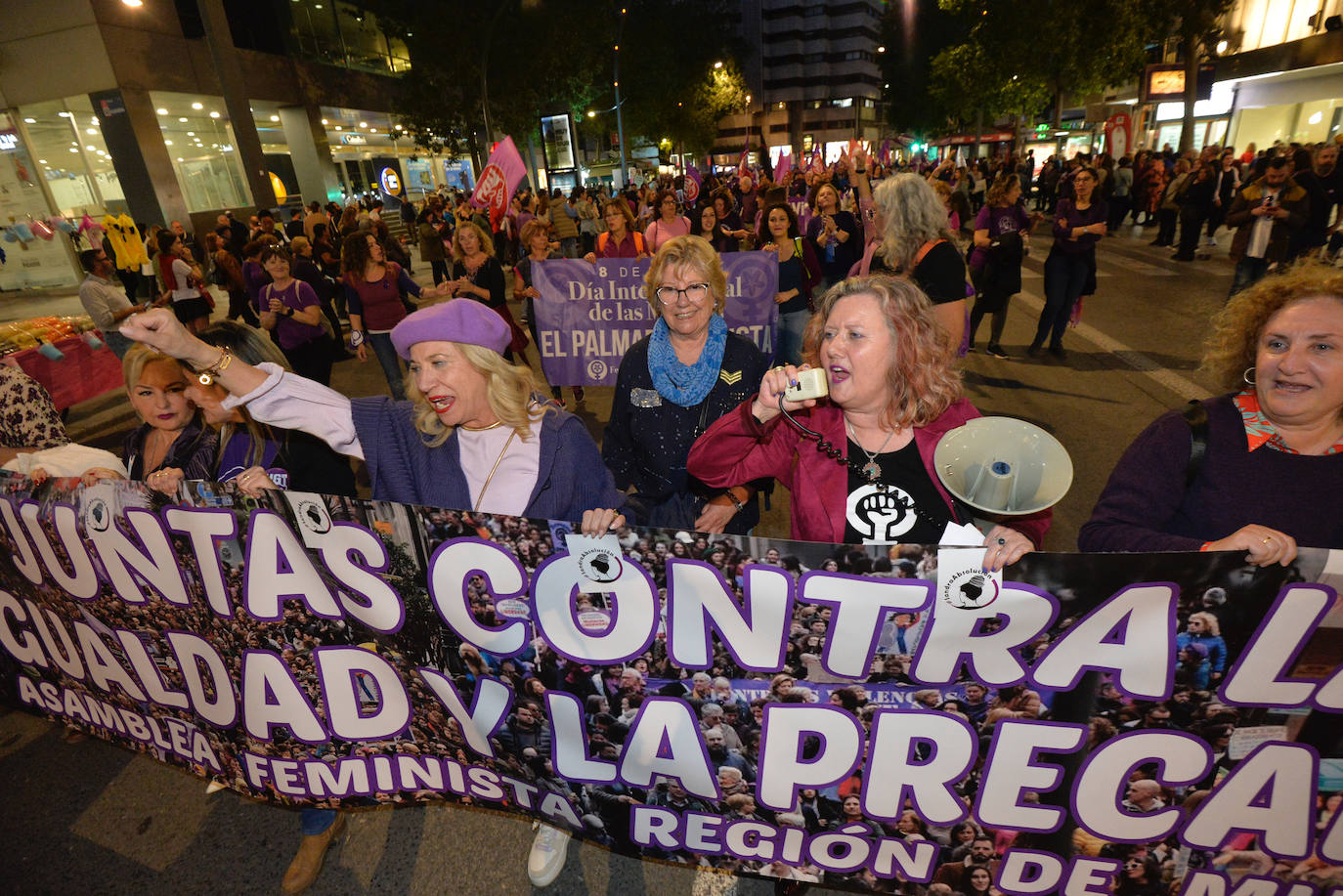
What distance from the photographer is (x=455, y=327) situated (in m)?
2.19

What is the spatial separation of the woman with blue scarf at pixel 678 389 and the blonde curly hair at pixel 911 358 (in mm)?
929

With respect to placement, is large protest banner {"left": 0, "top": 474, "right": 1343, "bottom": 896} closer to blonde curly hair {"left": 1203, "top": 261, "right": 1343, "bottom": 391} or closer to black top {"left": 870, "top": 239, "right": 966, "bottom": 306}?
blonde curly hair {"left": 1203, "top": 261, "right": 1343, "bottom": 391}

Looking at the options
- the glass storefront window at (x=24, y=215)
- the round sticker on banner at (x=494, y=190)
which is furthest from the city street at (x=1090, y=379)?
the glass storefront window at (x=24, y=215)

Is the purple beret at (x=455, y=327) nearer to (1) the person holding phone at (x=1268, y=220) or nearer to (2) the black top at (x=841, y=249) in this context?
(2) the black top at (x=841, y=249)

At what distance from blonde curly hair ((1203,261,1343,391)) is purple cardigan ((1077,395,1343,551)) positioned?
0.15m

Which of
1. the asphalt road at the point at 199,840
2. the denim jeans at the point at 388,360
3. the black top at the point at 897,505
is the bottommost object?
the asphalt road at the point at 199,840

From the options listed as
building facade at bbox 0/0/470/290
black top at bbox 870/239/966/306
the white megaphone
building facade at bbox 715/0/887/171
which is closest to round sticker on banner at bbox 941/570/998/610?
the white megaphone

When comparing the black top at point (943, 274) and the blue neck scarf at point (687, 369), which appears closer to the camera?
the blue neck scarf at point (687, 369)

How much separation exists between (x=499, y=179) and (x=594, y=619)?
6.88 m

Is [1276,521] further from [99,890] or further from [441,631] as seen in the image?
[99,890]

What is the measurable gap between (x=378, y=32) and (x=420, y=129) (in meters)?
10.6

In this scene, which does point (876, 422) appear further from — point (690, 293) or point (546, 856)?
point (546, 856)

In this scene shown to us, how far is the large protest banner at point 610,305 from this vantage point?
18.8ft

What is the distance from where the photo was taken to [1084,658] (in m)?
1.57
